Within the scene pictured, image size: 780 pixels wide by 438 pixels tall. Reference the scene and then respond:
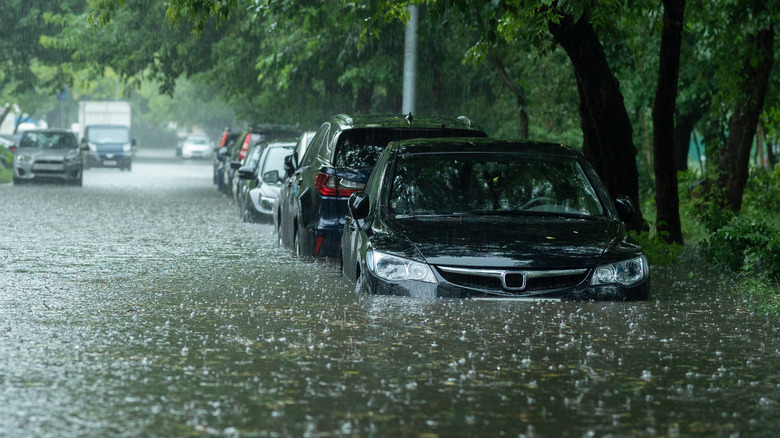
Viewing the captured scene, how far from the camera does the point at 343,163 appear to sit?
14.2 m

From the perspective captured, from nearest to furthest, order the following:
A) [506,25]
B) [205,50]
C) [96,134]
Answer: [506,25]
[205,50]
[96,134]

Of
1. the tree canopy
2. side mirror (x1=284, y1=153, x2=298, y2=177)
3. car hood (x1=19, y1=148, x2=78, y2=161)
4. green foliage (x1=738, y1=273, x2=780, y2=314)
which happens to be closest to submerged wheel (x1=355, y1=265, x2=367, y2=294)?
green foliage (x1=738, y1=273, x2=780, y2=314)

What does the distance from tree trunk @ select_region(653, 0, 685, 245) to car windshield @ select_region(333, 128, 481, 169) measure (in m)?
3.66

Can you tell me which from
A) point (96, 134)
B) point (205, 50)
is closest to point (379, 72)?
point (205, 50)

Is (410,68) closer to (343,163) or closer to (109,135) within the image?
(343,163)

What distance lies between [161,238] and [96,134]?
4233 centimetres

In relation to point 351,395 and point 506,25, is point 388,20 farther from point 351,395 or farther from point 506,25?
point 351,395

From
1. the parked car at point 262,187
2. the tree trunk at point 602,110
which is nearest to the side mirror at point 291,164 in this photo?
the tree trunk at point 602,110

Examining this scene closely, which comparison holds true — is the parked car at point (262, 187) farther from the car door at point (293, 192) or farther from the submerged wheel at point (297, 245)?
the submerged wheel at point (297, 245)

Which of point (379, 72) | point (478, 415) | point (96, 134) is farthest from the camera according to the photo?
point (96, 134)

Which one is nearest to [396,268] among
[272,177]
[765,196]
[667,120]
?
[667,120]

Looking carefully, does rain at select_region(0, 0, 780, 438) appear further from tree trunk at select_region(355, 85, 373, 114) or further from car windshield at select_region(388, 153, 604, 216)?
tree trunk at select_region(355, 85, 373, 114)

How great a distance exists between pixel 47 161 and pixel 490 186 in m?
30.3

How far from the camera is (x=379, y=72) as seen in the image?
2973 centimetres
